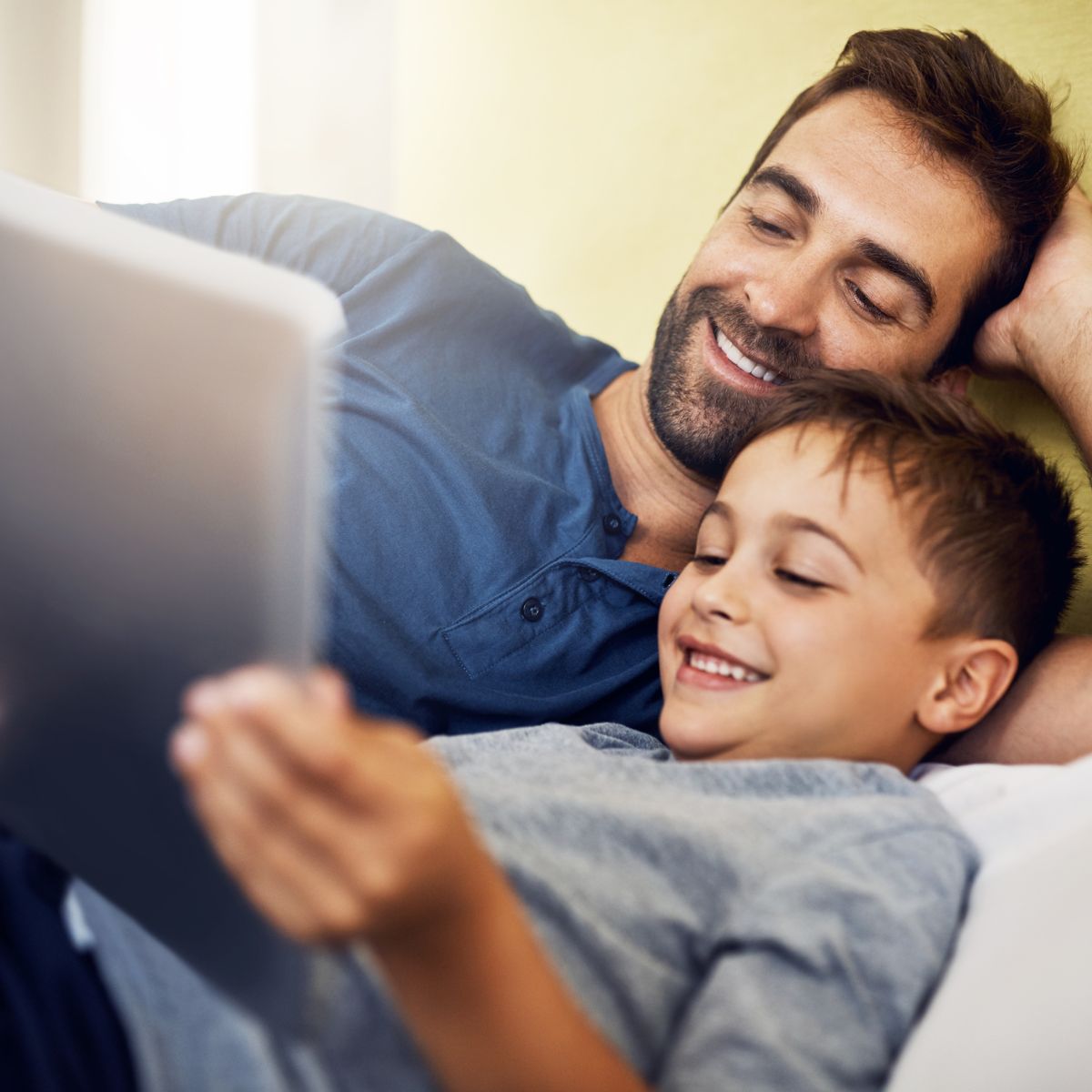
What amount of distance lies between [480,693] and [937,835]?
46 cm

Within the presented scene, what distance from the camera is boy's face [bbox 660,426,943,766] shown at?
2.57 ft

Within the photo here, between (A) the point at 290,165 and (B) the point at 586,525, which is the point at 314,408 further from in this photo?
(A) the point at 290,165

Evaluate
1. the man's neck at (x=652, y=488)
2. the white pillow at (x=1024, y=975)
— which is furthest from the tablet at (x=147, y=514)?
the man's neck at (x=652, y=488)

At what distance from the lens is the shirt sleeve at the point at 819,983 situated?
0.54 metres

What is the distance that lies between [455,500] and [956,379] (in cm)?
61

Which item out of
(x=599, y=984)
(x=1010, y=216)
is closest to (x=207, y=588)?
(x=599, y=984)

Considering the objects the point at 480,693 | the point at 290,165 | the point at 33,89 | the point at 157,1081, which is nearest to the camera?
the point at 157,1081

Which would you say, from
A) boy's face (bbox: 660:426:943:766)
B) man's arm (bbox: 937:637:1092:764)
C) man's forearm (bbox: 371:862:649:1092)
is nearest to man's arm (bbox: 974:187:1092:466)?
man's arm (bbox: 937:637:1092:764)

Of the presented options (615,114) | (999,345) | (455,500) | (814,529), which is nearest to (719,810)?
(814,529)

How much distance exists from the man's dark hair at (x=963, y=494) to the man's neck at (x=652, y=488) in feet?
0.97

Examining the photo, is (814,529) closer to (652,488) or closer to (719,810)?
(719,810)

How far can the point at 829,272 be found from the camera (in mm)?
1169

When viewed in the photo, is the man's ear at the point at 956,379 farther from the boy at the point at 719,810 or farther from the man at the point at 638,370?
the boy at the point at 719,810

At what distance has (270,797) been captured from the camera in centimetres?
36
